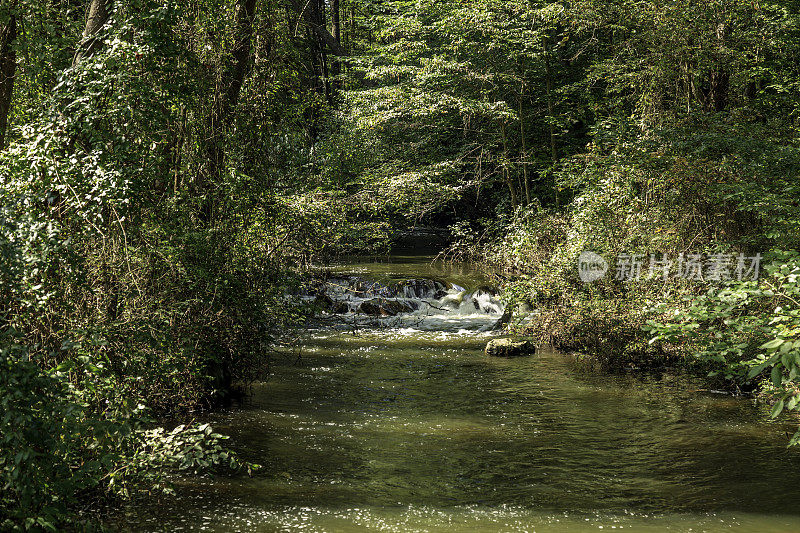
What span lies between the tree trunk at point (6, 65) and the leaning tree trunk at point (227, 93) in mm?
2238

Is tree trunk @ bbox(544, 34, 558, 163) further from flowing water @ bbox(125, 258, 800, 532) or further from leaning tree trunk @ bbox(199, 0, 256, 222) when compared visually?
leaning tree trunk @ bbox(199, 0, 256, 222)

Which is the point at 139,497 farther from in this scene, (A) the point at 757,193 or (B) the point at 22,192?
(A) the point at 757,193

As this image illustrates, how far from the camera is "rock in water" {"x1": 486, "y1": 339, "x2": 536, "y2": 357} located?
44.1 feet

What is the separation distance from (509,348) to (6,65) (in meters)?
9.73

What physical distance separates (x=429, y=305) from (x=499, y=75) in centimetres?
721

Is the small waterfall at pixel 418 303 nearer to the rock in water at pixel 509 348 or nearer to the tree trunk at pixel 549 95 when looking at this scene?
the rock in water at pixel 509 348

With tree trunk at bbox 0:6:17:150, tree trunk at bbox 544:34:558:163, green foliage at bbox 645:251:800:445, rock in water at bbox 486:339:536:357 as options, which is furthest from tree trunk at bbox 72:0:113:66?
tree trunk at bbox 544:34:558:163

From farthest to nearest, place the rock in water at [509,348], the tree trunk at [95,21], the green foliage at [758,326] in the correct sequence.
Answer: the rock in water at [509,348] → the tree trunk at [95,21] → the green foliage at [758,326]

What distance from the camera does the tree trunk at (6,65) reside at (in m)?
7.40

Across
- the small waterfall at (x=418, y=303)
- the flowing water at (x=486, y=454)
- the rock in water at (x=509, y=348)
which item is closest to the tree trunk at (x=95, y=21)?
the flowing water at (x=486, y=454)

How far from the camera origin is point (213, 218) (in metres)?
8.64

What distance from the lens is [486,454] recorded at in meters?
7.83

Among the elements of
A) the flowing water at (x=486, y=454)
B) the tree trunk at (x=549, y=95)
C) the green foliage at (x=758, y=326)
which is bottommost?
the flowing water at (x=486, y=454)

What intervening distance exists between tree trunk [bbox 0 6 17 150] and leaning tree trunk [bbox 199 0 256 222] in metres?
2.24
